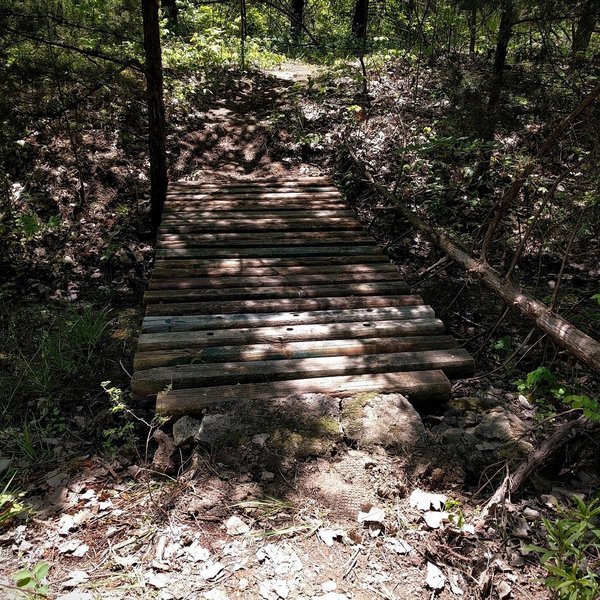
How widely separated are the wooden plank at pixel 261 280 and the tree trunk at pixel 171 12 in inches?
A: 466

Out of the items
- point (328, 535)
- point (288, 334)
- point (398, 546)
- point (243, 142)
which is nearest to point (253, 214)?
point (288, 334)

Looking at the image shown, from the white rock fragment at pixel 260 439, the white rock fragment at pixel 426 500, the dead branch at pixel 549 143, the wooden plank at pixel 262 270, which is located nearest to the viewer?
the white rock fragment at pixel 426 500

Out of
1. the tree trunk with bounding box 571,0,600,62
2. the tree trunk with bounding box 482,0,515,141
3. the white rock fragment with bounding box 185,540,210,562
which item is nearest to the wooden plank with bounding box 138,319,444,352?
the white rock fragment with bounding box 185,540,210,562

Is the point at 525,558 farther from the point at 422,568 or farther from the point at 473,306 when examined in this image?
the point at 473,306

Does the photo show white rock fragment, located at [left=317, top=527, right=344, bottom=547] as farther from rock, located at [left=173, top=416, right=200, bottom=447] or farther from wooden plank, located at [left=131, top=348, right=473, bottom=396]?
wooden plank, located at [left=131, top=348, right=473, bottom=396]

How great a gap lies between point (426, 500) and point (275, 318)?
7.93 ft

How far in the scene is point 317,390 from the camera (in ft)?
12.5

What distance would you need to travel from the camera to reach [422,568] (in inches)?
99.7

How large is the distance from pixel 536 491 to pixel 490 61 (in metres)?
11.2

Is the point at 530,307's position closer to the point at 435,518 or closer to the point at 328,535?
the point at 435,518

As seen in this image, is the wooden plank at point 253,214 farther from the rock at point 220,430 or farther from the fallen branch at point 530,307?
the rock at point 220,430

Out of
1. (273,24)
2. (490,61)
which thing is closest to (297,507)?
(490,61)

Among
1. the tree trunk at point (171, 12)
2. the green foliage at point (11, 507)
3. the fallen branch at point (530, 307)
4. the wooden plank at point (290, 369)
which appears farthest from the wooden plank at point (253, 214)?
the tree trunk at point (171, 12)

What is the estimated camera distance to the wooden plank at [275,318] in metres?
4.71
